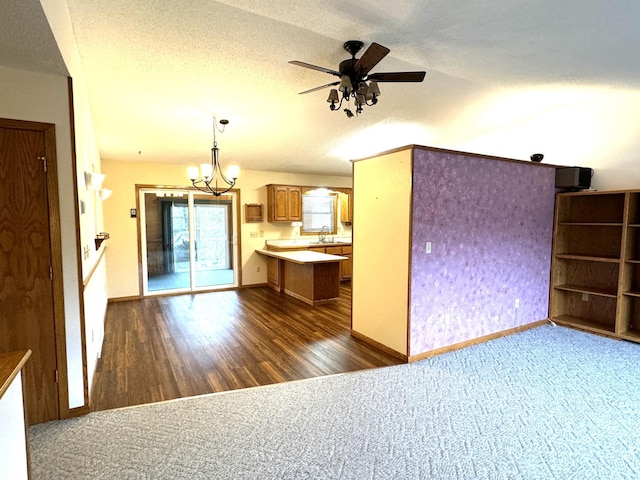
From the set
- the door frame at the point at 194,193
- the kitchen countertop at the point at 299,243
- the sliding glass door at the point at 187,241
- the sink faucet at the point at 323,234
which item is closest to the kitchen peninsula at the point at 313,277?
the kitchen countertop at the point at 299,243

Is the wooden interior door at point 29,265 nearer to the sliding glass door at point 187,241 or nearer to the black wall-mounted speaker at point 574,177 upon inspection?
the sliding glass door at point 187,241

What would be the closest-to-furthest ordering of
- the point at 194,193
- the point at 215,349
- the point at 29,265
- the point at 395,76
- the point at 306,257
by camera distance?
the point at 29,265
the point at 395,76
the point at 215,349
the point at 306,257
the point at 194,193

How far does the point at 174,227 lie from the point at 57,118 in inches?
171

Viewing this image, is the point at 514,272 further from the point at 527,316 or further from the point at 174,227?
the point at 174,227

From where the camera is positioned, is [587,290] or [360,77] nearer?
[360,77]

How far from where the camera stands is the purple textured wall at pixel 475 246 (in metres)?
3.39

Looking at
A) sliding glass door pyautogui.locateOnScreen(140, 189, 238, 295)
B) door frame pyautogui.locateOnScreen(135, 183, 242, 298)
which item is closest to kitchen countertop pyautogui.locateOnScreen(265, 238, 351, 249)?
door frame pyautogui.locateOnScreen(135, 183, 242, 298)

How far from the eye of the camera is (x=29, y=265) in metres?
2.26

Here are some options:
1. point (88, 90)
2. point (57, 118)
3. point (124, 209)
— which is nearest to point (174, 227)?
point (124, 209)

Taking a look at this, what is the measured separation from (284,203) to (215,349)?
3.90m

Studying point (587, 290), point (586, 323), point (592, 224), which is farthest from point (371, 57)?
point (586, 323)

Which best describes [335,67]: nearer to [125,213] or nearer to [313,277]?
[313,277]

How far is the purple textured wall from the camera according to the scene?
3391mm

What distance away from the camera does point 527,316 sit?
4.43 metres
